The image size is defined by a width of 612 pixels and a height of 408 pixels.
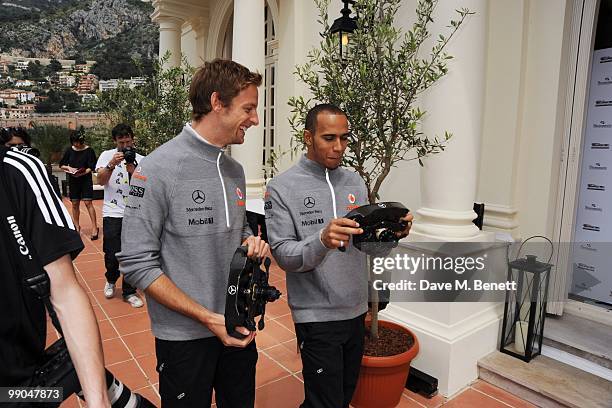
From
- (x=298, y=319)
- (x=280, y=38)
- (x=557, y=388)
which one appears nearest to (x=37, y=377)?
(x=298, y=319)

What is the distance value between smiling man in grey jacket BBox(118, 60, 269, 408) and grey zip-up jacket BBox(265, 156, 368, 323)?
311 millimetres

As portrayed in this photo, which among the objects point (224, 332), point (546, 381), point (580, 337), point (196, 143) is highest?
point (196, 143)

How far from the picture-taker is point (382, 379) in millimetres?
2705

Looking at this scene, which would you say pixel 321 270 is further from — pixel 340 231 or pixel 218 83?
pixel 218 83

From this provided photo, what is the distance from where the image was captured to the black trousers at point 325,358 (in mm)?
1997

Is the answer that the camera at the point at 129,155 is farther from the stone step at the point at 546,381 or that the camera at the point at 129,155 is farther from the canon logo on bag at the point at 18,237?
the stone step at the point at 546,381

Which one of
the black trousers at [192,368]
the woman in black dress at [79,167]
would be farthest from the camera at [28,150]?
the woman in black dress at [79,167]

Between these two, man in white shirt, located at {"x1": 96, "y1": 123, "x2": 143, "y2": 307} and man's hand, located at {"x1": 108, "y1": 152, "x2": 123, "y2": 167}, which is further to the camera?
man in white shirt, located at {"x1": 96, "y1": 123, "x2": 143, "y2": 307}

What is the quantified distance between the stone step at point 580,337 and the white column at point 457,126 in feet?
3.70

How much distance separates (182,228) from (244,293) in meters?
0.37

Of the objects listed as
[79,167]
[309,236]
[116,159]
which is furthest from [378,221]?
[79,167]

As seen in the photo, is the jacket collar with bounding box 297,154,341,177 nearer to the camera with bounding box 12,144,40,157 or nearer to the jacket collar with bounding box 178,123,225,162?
the jacket collar with bounding box 178,123,225,162

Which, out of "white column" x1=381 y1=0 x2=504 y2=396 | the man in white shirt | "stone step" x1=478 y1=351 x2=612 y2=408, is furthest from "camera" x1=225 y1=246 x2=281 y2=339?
the man in white shirt

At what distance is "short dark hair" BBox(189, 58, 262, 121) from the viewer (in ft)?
5.46
